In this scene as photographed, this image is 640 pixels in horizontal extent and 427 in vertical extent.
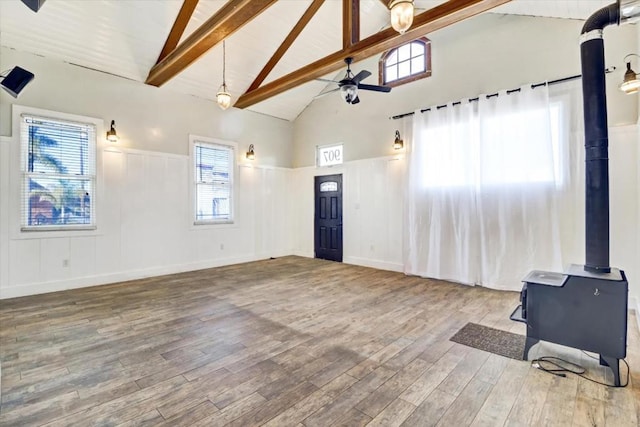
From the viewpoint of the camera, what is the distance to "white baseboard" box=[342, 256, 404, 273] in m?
6.22

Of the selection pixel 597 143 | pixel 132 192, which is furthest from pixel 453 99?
pixel 132 192

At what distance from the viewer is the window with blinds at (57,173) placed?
15.5 ft

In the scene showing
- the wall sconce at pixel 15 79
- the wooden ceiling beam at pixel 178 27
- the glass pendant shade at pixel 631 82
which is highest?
the wooden ceiling beam at pixel 178 27

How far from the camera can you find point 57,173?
496 cm

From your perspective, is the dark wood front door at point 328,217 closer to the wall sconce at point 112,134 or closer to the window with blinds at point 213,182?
the window with blinds at point 213,182

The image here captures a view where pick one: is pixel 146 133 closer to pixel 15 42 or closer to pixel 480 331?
pixel 15 42

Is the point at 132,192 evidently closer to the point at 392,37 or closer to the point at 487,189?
the point at 392,37

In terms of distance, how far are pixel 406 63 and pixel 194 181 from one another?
4871 millimetres

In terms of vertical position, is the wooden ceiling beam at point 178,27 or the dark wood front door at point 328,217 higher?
the wooden ceiling beam at point 178,27

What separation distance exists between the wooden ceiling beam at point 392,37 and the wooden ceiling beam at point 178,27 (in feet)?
5.83

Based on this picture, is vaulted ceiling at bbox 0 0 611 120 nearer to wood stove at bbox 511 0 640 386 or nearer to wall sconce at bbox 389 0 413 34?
wood stove at bbox 511 0 640 386

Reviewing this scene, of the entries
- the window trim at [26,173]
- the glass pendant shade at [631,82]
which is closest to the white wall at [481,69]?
the glass pendant shade at [631,82]

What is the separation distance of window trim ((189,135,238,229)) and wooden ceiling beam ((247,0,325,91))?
54.5 inches

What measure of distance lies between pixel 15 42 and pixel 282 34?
4.07 m
